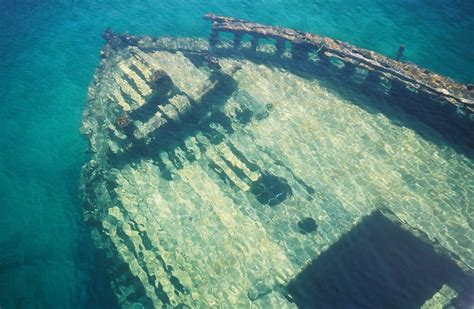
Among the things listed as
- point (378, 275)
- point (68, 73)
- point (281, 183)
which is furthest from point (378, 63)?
point (68, 73)

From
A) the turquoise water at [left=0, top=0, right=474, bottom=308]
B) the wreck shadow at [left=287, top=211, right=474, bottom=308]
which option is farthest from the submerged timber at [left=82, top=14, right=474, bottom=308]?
the turquoise water at [left=0, top=0, right=474, bottom=308]

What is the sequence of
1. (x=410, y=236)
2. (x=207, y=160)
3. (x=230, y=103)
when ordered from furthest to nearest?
(x=230, y=103) → (x=207, y=160) → (x=410, y=236)

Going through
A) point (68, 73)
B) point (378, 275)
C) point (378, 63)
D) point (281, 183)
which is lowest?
point (68, 73)

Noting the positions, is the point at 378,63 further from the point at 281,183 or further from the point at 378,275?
the point at 378,275

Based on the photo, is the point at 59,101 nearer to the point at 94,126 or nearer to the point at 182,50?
the point at 94,126

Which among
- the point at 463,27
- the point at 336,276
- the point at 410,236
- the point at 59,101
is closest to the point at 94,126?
the point at 59,101

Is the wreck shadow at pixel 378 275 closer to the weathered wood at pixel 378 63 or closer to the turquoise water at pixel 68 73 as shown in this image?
the weathered wood at pixel 378 63
